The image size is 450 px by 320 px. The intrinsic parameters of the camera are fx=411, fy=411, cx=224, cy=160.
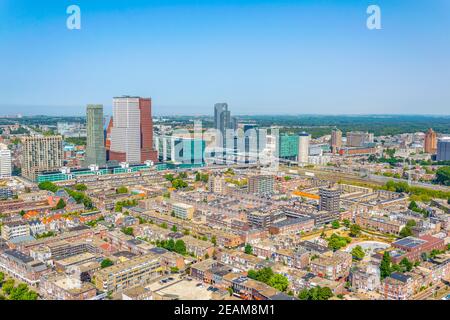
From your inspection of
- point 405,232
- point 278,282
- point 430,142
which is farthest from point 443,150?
point 278,282

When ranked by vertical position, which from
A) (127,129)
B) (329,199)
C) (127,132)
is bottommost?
(329,199)

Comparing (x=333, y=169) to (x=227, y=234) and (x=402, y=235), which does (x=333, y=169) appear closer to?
(x=402, y=235)

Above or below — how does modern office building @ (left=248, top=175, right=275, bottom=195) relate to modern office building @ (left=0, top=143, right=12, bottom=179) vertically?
below

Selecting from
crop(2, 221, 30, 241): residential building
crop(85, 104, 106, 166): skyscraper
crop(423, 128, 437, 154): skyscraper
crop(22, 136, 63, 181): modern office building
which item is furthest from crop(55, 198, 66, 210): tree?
crop(423, 128, 437, 154): skyscraper

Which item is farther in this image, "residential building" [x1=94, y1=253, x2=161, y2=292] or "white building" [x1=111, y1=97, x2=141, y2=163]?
"white building" [x1=111, y1=97, x2=141, y2=163]

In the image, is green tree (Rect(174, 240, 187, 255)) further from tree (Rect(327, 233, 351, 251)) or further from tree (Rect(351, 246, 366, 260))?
tree (Rect(351, 246, 366, 260))

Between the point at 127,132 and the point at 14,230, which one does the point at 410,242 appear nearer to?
the point at 14,230

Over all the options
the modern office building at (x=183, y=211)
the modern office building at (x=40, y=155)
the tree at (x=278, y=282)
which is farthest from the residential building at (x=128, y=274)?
the modern office building at (x=40, y=155)
